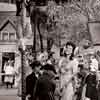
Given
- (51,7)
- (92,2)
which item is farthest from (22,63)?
(92,2)

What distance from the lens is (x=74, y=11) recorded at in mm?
5344

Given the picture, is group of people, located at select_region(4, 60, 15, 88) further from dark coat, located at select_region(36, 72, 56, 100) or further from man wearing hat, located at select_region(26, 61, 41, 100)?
dark coat, located at select_region(36, 72, 56, 100)

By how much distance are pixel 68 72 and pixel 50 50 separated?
57 centimetres

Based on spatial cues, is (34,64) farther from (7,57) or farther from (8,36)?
(8,36)

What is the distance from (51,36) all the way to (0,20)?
3.59ft

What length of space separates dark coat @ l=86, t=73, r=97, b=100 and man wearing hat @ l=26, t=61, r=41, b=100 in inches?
40.1

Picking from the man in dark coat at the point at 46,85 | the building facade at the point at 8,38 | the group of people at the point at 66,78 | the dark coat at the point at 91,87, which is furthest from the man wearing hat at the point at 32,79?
the dark coat at the point at 91,87

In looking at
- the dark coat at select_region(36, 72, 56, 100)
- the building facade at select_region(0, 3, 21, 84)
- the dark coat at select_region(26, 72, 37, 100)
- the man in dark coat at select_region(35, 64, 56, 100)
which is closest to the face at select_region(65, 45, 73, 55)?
the man in dark coat at select_region(35, 64, 56, 100)

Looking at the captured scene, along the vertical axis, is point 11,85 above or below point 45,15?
below

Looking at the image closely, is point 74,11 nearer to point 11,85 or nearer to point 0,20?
point 0,20

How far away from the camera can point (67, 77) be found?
5211 millimetres

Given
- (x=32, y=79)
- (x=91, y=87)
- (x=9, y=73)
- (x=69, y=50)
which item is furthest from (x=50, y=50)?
(x=91, y=87)

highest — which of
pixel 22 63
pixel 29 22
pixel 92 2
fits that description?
pixel 92 2

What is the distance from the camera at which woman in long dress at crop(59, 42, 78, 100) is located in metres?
5.18
